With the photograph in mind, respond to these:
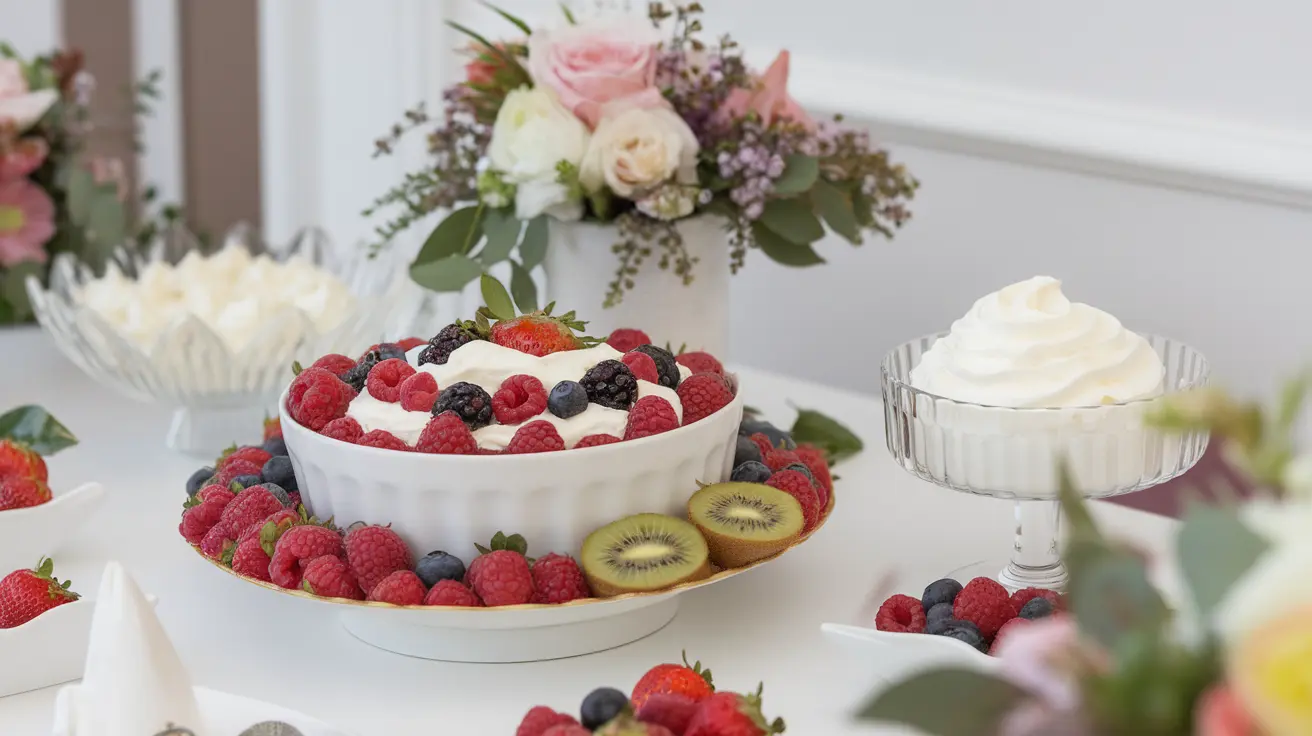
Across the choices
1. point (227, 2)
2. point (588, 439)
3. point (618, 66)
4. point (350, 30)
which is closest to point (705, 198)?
point (618, 66)

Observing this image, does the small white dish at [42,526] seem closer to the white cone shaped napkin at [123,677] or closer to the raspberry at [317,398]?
the raspberry at [317,398]

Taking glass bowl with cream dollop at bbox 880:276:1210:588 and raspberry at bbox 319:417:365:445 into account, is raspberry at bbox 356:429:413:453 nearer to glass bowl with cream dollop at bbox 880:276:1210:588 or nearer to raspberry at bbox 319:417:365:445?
raspberry at bbox 319:417:365:445

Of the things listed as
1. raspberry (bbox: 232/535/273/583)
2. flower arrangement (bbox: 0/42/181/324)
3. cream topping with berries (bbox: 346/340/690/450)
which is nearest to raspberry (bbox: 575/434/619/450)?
cream topping with berries (bbox: 346/340/690/450)

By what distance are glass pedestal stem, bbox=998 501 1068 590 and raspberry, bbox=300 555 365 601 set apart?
46cm

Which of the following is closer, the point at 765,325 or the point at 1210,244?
the point at 1210,244

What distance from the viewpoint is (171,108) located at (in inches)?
115

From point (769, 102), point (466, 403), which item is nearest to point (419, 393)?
point (466, 403)

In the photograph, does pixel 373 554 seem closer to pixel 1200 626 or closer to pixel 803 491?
pixel 803 491

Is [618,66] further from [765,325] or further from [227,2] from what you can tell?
[227,2]

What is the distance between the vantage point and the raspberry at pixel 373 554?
2.90ft

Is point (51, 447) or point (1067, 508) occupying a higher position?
point (1067, 508)

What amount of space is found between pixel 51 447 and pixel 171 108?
6.00 feet

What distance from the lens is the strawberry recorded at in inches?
34.8

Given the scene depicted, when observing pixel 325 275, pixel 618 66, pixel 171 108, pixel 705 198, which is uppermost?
pixel 618 66
